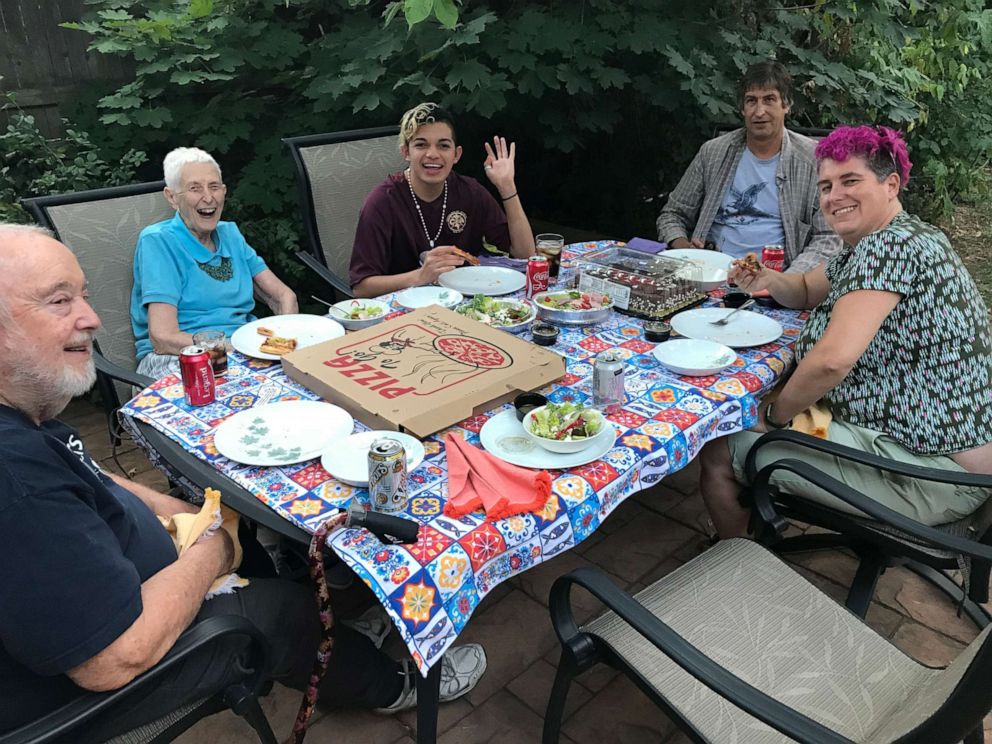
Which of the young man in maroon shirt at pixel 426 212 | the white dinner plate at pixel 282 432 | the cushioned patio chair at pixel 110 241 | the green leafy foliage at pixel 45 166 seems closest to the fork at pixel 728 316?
the young man in maroon shirt at pixel 426 212

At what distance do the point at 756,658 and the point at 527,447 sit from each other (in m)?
0.69

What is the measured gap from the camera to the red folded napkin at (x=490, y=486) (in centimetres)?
145

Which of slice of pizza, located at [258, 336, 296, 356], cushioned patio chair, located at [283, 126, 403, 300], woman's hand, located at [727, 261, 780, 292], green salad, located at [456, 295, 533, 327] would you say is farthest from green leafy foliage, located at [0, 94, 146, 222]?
woman's hand, located at [727, 261, 780, 292]

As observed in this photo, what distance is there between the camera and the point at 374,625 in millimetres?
2225

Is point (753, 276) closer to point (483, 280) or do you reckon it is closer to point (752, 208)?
point (483, 280)

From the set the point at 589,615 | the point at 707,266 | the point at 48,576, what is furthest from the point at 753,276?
the point at 48,576

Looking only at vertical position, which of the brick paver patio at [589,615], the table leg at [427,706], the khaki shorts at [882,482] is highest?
the khaki shorts at [882,482]

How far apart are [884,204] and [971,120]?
5.18 m

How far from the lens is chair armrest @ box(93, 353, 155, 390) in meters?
2.29

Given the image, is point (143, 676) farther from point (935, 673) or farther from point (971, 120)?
point (971, 120)

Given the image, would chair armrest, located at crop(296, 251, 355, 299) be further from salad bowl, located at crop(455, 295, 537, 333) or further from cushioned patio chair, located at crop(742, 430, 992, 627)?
cushioned patio chair, located at crop(742, 430, 992, 627)

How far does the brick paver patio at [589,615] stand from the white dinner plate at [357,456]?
2.92 feet

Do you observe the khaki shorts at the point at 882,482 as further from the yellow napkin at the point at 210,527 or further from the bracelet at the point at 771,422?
the yellow napkin at the point at 210,527

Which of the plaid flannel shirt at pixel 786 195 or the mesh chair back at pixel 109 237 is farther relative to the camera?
the plaid flannel shirt at pixel 786 195
